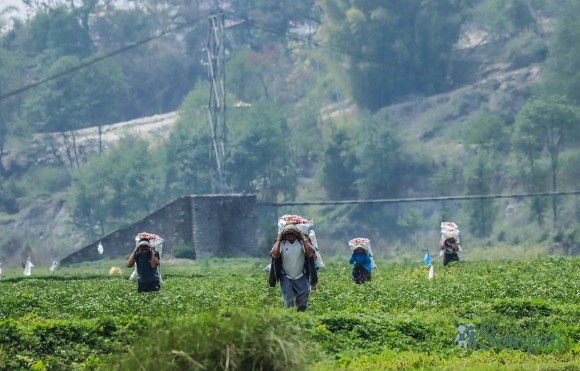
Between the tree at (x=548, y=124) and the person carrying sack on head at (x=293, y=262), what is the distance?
73.6m

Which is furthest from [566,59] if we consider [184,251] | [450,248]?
[450,248]

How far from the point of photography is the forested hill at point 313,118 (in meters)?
99.4

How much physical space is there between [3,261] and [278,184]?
2683cm

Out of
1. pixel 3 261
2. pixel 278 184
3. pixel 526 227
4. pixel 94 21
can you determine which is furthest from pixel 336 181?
pixel 94 21

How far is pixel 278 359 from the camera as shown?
47.3 feet

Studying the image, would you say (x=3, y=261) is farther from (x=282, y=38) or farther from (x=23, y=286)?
(x=282, y=38)

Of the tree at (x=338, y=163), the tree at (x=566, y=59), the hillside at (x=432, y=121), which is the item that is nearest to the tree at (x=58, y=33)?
the hillside at (x=432, y=121)

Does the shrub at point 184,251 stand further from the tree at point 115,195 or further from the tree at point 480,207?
the tree at point 115,195

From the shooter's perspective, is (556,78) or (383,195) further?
(556,78)

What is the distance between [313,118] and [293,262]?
326 ft

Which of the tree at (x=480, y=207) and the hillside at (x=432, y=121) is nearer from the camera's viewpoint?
the tree at (x=480, y=207)

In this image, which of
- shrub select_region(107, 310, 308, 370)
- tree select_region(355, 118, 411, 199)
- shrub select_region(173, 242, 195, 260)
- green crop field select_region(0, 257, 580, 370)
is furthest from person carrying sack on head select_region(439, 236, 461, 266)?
tree select_region(355, 118, 411, 199)

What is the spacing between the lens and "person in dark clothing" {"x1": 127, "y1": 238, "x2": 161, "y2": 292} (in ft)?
104

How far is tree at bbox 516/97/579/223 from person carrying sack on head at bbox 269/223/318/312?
73.6m
